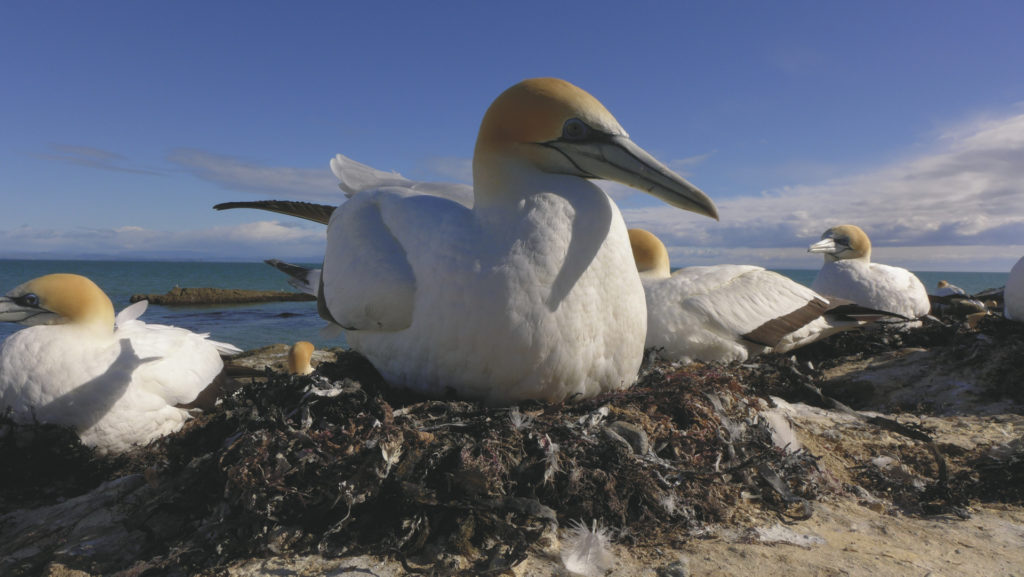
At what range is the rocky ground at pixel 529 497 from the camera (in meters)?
2.08

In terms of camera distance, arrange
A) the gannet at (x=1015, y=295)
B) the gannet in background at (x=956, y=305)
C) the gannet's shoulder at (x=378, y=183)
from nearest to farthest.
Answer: the gannet's shoulder at (x=378, y=183)
the gannet at (x=1015, y=295)
the gannet in background at (x=956, y=305)

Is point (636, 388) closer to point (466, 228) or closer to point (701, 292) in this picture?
point (466, 228)

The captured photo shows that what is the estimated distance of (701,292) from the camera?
203 inches

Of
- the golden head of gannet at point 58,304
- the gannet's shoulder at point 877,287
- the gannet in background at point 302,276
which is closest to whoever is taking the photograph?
the golden head of gannet at point 58,304

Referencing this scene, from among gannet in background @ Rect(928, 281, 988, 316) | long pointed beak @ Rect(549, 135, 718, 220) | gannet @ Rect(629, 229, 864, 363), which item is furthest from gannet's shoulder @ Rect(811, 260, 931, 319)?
long pointed beak @ Rect(549, 135, 718, 220)

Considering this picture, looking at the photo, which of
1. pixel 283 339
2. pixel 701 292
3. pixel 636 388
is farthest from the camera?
pixel 283 339

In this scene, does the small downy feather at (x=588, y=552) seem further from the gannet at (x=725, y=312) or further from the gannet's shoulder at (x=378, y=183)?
the gannet at (x=725, y=312)

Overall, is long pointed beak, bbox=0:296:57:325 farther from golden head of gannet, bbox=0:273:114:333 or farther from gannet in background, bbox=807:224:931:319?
gannet in background, bbox=807:224:931:319

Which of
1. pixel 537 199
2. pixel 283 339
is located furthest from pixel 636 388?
pixel 283 339

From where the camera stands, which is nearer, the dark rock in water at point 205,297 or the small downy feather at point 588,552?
the small downy feather at point 588,552

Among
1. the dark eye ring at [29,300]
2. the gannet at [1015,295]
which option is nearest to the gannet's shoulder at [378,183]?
the dark eye ring at [29,300]

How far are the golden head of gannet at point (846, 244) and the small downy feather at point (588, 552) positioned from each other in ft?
25.3

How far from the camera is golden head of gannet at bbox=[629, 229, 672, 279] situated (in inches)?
225

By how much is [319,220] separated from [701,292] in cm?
311
